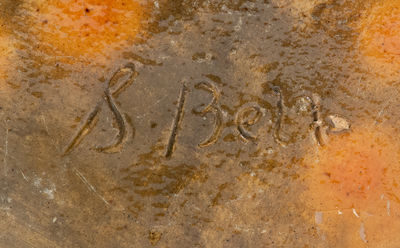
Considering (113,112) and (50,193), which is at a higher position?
(113,112)

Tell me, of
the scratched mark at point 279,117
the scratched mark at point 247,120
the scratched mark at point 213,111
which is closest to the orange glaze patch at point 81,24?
the scratched mark at point 213,111

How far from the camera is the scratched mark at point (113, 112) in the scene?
2.59 metres

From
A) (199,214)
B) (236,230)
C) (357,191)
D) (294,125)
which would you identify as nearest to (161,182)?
(199,214)

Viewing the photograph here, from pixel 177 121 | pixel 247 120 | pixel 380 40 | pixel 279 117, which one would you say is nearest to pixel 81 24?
pixel 177 121

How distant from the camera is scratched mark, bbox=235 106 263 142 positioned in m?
2.65

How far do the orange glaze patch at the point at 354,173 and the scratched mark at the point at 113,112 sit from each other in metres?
1.62

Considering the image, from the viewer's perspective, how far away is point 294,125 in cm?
268

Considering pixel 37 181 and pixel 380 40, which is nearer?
pixel 37 181

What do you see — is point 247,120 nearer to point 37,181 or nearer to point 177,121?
point 177,121

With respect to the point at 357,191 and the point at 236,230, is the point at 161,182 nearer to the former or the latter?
the point at 236,230

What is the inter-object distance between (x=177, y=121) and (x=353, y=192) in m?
1.62

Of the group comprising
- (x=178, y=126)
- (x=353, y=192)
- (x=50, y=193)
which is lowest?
(x=50, y=193)

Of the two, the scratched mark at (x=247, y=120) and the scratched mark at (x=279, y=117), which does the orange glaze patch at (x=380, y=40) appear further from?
the scratched mark at (x=247, y=120)

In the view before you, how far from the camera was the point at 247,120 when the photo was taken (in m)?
2.65
